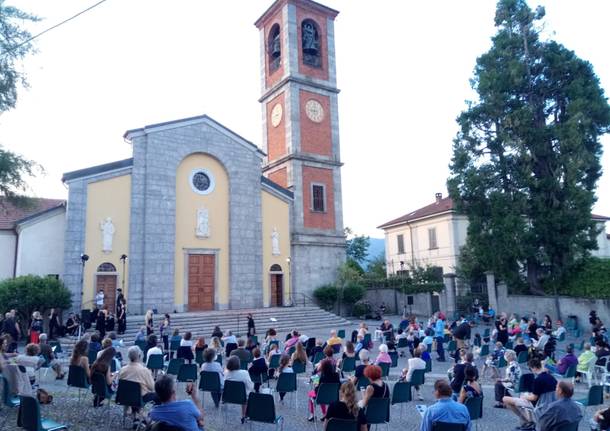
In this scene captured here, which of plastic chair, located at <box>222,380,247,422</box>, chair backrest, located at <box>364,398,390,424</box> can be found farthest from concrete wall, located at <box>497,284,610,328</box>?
plastic chair, located at <box>222,380,247,422</box>

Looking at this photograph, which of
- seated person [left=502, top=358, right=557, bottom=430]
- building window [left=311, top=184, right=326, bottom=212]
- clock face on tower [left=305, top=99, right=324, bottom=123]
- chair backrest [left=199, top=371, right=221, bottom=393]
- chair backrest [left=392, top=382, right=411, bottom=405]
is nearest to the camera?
seated person [left=502, top=358, right=557, bottom=430]

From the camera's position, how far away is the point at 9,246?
24.5 metres

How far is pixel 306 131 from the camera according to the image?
103ft

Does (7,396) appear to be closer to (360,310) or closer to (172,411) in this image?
(172,411)

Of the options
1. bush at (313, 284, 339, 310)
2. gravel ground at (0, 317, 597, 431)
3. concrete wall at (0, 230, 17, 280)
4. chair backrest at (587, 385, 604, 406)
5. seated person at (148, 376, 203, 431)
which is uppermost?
concrete wall at (0, 230, 17, 280)

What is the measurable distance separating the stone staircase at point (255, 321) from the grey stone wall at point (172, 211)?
1.54 m

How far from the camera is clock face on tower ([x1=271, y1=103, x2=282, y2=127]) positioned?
32.0 meters

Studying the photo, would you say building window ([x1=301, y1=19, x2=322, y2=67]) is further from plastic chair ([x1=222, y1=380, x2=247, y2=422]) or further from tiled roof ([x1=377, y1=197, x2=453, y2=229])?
plastic chair ([x1=222, y1=380, x2=247, y2=422])

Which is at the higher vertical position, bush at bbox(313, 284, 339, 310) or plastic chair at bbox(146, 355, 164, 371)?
bush at bbox(313, 284, 339, 310)

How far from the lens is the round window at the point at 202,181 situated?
27.0 m

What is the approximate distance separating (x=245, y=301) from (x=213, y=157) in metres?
8.46

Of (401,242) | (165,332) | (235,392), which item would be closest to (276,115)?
(401,242)

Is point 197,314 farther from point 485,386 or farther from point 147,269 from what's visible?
point 485,386

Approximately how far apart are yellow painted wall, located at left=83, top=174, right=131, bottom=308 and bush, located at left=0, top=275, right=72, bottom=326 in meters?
2.10
